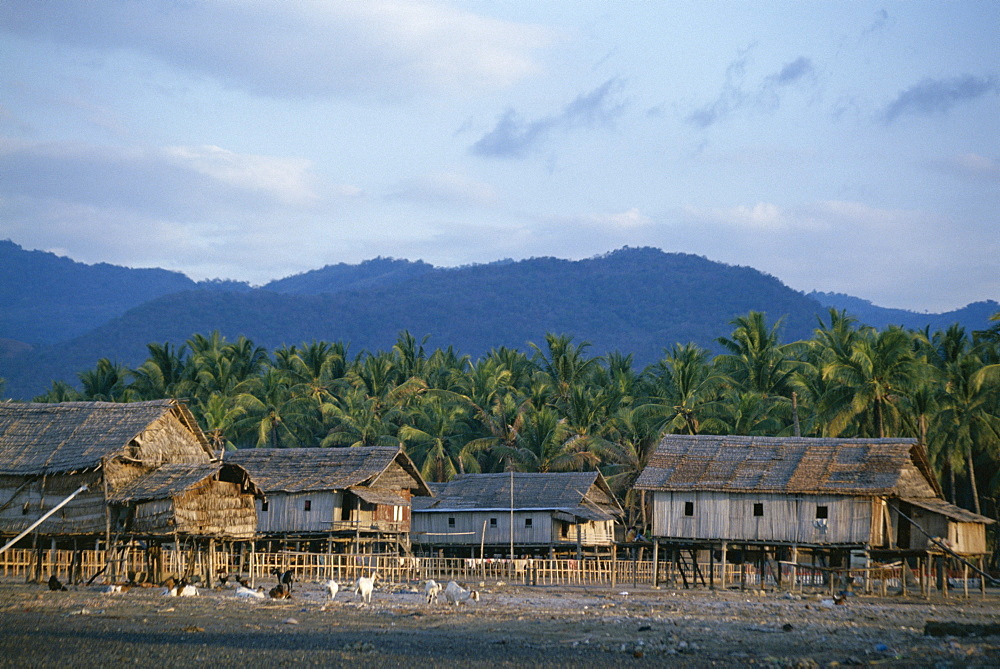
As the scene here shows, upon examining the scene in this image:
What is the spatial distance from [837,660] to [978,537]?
2714cm

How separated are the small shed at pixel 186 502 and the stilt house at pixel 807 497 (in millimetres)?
15801

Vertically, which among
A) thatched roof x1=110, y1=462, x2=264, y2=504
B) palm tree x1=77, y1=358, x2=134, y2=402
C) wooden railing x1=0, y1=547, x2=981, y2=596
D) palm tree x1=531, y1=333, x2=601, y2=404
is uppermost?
palm tree x1=531, y1=333, x2=601, y2=404

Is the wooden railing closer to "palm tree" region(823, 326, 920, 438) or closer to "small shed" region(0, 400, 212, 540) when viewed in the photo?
"small shed" region(0, 400, 212, 540)

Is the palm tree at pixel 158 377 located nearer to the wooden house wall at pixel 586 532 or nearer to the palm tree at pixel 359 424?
the palm tree at pixel 359 424

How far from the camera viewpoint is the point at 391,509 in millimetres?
54344

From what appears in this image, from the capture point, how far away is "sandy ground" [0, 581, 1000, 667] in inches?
752

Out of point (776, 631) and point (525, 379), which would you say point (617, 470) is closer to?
point (525, 379)

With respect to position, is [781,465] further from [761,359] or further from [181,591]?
[181,591]

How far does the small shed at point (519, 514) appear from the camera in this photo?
57.0 metres

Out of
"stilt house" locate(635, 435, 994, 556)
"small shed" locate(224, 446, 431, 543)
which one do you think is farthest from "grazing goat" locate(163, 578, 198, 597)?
"stilt house" locate(635, 435, 994, 556)

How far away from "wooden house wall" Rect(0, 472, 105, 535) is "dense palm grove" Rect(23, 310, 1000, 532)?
1702 cm

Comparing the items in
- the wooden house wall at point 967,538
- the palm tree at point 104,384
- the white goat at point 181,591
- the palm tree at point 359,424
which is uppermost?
the palm tree at point 104,384

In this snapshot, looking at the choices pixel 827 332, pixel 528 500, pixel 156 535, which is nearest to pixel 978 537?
pixel 827 332

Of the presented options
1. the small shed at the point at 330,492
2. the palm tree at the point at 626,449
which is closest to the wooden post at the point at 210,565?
the small shed at the point at 330,492
